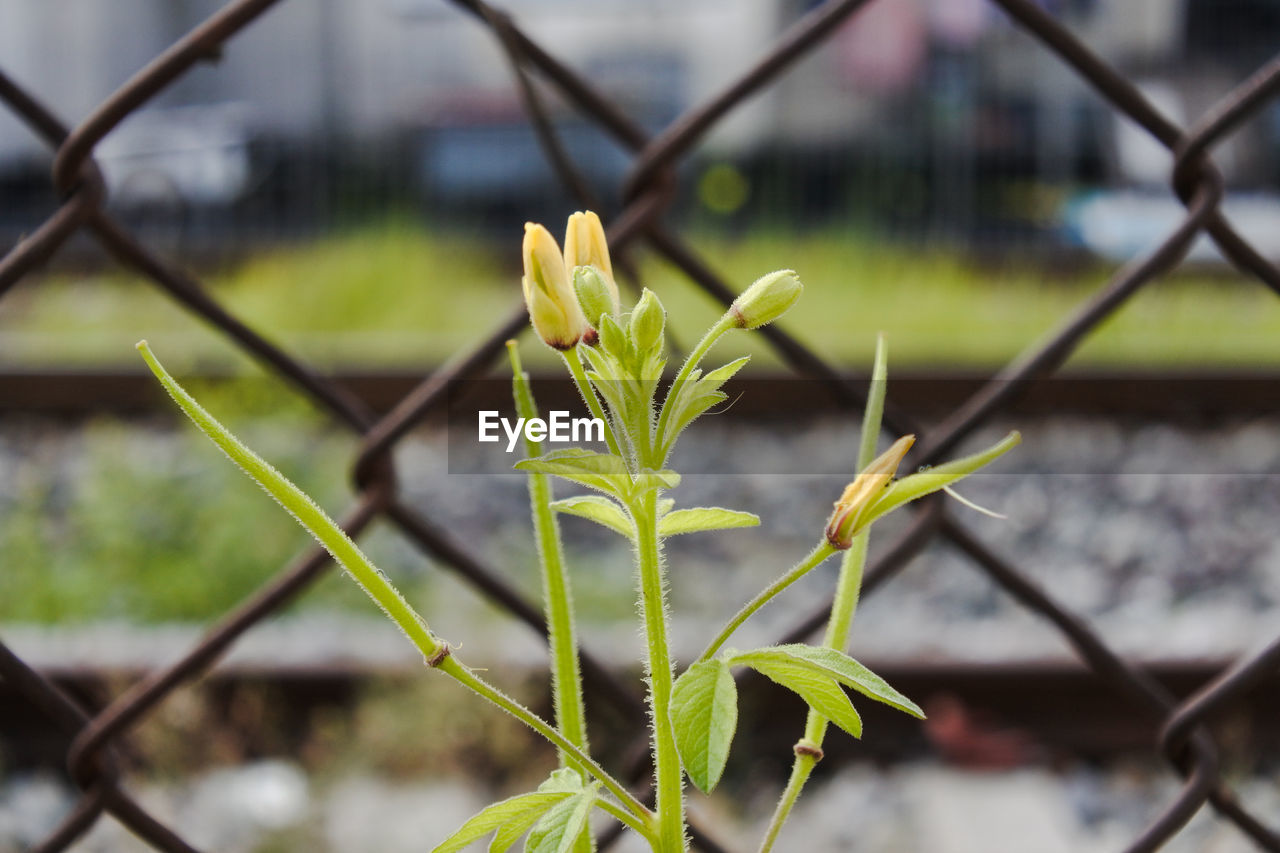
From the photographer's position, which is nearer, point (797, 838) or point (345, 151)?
point (797, 838)

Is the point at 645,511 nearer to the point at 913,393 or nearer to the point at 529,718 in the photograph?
the point at 529,718

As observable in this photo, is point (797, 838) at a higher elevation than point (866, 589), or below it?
below

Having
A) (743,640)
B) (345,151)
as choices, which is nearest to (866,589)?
(743,640)

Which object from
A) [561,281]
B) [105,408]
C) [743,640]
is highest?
[561,281]

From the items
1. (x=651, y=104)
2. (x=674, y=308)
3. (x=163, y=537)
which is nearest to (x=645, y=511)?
(x=163, y=537)

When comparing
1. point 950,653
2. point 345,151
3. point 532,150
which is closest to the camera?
point 950,653

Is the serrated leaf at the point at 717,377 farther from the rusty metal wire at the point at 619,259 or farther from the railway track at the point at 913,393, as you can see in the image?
the railway track at the point at 913,393

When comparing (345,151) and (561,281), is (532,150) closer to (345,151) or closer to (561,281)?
(345,151)
